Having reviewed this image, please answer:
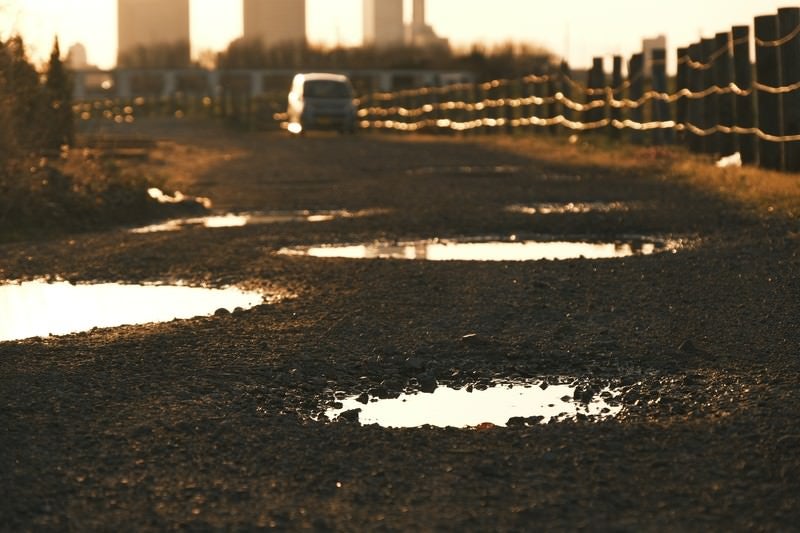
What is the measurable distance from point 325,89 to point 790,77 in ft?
73.3

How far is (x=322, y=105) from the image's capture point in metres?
33.7

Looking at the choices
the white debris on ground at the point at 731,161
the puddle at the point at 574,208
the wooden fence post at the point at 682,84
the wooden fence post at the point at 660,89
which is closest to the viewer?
the puddle at the point at 574,208

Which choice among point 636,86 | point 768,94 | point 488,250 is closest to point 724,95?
point 768,94

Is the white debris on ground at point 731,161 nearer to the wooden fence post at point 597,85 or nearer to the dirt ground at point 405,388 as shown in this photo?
the dirt ground at point 405,388

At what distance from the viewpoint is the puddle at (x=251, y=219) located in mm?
10164

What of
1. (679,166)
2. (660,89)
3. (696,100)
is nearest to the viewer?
(679,166)

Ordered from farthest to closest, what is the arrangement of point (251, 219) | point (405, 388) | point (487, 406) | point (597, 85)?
point (597, 85)
point (251, 219)
point (405, 388)
point (487, 406)

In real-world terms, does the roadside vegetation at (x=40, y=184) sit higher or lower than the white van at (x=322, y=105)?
lower

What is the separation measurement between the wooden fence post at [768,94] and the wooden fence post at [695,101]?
3.10 metres

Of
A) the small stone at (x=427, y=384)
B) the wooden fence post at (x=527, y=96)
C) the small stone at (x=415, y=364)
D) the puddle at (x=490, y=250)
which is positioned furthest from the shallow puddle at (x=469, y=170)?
the small stone at (x=427, y=384)

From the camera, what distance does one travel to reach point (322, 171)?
685 inches

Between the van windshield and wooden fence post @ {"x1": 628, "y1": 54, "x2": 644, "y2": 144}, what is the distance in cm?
1456

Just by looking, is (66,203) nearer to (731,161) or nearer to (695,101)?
(731,161)

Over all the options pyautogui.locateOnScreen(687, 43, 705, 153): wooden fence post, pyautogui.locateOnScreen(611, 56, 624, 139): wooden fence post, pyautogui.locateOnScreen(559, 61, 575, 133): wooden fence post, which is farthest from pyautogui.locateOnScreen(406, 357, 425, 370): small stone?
pyautogui.locateOnScreen(559, 61, 575, 133): wooden fence post
